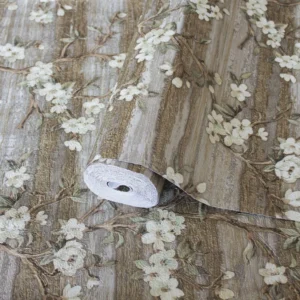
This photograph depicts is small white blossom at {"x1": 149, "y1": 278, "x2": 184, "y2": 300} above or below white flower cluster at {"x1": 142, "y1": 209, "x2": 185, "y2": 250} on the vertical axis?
below

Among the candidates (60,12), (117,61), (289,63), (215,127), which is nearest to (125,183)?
(215,127)

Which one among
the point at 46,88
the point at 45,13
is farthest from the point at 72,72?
the point at 45,13

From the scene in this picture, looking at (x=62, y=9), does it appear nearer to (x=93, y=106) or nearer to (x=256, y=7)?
(x=93, y=106)

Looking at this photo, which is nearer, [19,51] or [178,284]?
[178,284]

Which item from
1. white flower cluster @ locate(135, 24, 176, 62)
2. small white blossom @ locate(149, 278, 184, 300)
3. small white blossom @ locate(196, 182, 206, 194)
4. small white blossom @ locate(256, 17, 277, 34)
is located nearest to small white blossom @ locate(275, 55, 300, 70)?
small white blossom @ locate(256, 17, 277, 34)

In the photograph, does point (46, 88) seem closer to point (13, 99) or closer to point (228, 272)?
point (13, 99)

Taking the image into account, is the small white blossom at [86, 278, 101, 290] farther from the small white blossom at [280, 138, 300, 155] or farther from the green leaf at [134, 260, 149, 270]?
the small white blossom at [280, 138, 300, 155]
